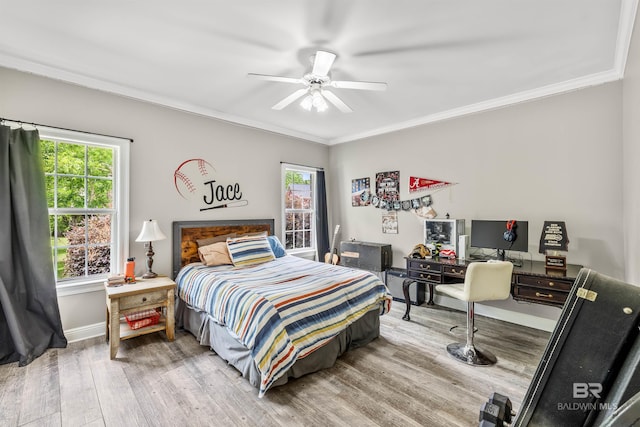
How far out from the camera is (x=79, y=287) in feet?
9.35

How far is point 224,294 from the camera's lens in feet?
8.08

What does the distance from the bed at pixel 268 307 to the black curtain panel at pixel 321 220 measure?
55.7 inches

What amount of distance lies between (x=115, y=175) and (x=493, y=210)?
14.4 feet

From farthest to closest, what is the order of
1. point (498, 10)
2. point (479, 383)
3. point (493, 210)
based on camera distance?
point (493, 210) < point (479, 383) < point (498, 10)

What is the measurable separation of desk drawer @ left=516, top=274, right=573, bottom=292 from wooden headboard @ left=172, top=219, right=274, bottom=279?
11.0 feet

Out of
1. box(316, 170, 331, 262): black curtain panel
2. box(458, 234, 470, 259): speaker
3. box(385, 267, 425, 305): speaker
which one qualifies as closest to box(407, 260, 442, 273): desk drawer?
box(458, 234, 470, 259): speaker

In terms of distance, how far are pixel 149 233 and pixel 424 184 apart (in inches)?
140

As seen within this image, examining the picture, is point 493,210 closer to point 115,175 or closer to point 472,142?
point 472,142

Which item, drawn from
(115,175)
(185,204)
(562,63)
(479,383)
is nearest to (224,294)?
(185,204)

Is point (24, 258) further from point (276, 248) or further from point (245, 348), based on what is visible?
point (276, 248)

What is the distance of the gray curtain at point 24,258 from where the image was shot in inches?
93.7

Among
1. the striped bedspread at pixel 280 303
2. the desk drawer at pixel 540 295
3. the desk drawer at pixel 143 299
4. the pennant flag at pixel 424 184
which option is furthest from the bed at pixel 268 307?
the pennant flag at pixel 424 184

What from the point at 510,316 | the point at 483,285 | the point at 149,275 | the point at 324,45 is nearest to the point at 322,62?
the point at 324,45

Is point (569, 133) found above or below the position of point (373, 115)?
below
